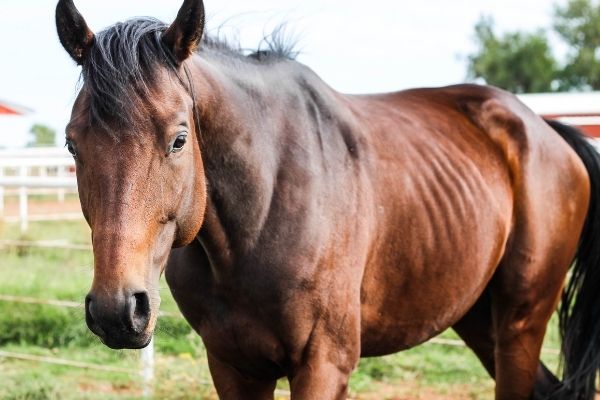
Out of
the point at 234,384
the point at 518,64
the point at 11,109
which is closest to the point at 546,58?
the point at 518,64

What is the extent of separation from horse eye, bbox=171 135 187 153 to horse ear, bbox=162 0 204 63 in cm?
26

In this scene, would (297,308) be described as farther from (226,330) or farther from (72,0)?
(72,0)

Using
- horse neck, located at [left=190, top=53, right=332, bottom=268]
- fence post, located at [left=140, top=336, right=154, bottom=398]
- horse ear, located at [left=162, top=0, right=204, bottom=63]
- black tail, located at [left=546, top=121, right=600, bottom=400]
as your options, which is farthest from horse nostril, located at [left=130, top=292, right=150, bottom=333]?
fence post, located at [left=140, top=336, right=154, bottom=398]

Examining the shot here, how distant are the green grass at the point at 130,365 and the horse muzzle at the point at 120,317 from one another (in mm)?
1882

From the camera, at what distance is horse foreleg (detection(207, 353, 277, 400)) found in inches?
124

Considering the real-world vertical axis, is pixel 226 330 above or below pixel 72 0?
below

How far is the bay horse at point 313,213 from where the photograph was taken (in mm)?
2291

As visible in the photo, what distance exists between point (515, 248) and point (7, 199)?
80.0 ft

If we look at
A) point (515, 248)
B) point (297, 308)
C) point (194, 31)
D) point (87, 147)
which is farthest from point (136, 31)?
point (515, 248)

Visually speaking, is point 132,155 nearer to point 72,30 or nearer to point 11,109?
point 72,30

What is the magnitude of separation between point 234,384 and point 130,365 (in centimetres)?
282

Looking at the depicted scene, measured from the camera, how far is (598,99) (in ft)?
13.7

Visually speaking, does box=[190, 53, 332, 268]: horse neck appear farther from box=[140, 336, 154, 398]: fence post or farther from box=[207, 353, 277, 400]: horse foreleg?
box=[140, 336, 154, 398]: fence post

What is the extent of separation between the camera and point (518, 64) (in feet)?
149
